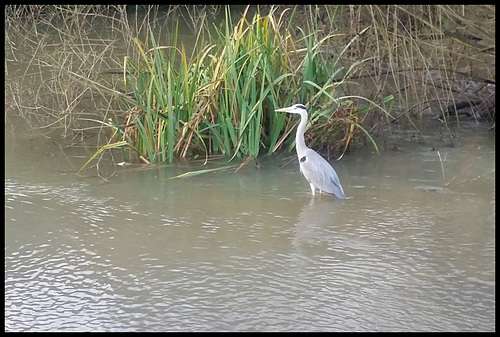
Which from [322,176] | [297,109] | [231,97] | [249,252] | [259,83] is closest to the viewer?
[249,252]

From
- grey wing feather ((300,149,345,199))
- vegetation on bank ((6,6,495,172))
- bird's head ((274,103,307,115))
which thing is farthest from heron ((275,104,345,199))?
vegetation on bank ((6,6,495,172))

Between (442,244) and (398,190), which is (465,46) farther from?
(442,244)

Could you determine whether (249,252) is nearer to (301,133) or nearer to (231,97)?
(301,133)

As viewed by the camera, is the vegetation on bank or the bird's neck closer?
the bird's neck

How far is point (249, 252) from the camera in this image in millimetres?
4742

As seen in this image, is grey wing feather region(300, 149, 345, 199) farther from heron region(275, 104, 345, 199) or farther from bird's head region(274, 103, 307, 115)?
bird's head region(274, 103, 307, 115)

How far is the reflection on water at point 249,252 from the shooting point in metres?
3.90

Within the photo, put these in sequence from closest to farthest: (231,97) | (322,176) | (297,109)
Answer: (322,176) < (297,109) < (231,97)

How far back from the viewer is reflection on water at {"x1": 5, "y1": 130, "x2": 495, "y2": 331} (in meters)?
3.90

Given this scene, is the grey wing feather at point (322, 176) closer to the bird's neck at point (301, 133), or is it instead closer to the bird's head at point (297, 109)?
the bird's neck at point (301, 133)

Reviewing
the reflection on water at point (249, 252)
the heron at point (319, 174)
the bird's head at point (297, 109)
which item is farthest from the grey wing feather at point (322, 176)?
the bird's head at point (297, 109)

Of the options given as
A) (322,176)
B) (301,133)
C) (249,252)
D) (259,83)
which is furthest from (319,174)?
(259,83)

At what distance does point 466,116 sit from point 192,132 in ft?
9.68

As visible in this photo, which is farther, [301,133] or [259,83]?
[259,83]
